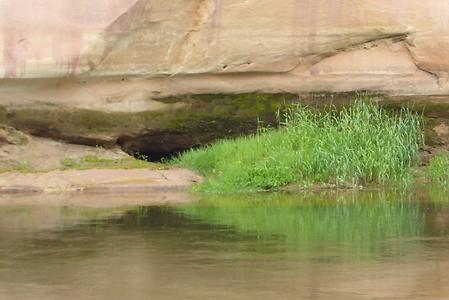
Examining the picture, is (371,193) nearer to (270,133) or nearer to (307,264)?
(270,133)

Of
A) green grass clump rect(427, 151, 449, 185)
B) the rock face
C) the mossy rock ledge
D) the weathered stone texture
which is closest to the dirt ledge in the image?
the mossy rock ledge

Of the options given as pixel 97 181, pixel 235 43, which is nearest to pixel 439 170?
pixel 235 43

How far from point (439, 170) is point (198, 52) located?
4.12 m

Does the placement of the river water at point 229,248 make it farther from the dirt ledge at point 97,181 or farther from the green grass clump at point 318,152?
the dirt ledge at point 97,181

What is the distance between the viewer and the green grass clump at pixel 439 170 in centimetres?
1428

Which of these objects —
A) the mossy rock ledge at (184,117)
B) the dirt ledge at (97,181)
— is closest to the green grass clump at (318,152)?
the mossy rock ledge at (184,117)

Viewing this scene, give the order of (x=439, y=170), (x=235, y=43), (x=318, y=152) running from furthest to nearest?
1. (x=235, y=43)
2. (x=439, y=170)
3. (x=318, y=152)

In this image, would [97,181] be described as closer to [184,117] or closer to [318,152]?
[184,117]

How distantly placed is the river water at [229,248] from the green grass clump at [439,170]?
1890mm

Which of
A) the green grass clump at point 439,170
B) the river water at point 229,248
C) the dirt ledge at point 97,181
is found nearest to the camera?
the river water at point 229,248

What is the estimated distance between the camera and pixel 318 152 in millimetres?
13898

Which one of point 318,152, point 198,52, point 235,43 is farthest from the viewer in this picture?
point 198,52

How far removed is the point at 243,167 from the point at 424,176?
2.82 m

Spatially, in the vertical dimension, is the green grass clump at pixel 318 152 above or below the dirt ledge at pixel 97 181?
above
